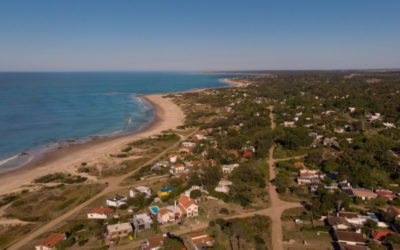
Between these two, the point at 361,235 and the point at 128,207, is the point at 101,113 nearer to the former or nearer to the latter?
the point at 128,207

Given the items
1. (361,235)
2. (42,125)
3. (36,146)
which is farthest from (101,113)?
(361,235)

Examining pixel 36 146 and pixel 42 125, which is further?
pixel 42 125

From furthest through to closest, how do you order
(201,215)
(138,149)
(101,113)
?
(101,113) < (138,149) < (201,215)

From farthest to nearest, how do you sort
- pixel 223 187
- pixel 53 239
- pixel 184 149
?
pixel 184 149 → pixel 223 187 → pixel 53 239

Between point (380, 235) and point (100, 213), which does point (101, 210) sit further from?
point (380, 235)

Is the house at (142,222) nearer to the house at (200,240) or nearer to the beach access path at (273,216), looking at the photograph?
the beach access path at (273,216)

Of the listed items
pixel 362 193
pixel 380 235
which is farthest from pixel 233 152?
pixel 380 235
